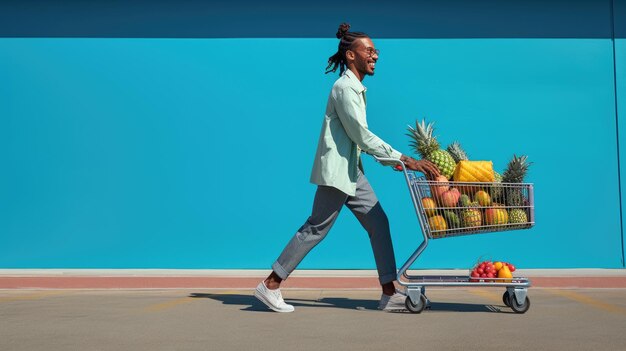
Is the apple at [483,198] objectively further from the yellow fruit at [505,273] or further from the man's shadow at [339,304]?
the man's shadow at [339,304]

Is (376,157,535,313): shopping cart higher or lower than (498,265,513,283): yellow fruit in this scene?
higher

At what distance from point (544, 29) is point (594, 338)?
5714mm

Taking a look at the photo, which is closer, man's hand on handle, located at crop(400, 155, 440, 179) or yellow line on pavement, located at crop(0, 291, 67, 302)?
man's hand on handle, located at crop(400, 155, 440, 179)

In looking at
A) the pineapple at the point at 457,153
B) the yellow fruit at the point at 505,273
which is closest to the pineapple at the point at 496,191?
the pineapple at the point at 457,153

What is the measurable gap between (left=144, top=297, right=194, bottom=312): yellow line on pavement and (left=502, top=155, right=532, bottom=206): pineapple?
264cm

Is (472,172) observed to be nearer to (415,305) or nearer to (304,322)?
(415,305)

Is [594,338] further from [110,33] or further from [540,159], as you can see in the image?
[110,33]

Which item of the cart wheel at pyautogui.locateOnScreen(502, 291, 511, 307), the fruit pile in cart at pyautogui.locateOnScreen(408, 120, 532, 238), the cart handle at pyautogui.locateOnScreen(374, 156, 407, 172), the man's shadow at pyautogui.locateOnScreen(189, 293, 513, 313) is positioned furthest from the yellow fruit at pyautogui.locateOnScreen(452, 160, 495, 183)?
the man's shadow at pyautogui.locateOnScreen(189, 293, 513, 313)

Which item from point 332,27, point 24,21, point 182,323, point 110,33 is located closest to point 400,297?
point 182,323

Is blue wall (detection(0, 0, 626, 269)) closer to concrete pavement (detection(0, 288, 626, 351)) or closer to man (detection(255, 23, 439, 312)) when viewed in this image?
concrete pavement (detection(0, 288, 626, 351))

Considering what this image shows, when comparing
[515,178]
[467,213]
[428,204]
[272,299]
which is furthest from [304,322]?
[515,178]

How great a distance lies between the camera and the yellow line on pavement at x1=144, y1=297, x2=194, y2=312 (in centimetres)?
625

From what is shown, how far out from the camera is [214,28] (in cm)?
980

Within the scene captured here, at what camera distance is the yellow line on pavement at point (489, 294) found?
22.9 feet
